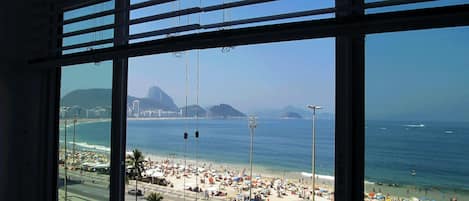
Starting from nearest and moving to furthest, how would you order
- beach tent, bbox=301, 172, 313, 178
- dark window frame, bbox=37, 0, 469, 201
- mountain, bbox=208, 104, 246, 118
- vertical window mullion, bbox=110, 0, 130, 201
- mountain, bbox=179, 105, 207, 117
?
dark window frame, bbox=37, 0, 469, 201
beach tent, bbox=301, 172, 313, 178
mountain, bbox=208, 104, 246, 118
mountain, bbox=179, 105, 207, 117
vertical window mullion, bbox=110, 0, 130, 201

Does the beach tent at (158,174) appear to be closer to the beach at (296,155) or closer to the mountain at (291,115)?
the beach at (296,155)

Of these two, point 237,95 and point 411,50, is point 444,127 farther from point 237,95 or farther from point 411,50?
point 237,95

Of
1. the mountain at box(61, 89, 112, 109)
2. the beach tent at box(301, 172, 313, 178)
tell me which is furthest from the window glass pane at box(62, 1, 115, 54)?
the beach tent at box(301, 172, 313, 178)

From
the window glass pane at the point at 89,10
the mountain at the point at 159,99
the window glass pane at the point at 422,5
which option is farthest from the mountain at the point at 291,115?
the window glass pane at the point at 89,10

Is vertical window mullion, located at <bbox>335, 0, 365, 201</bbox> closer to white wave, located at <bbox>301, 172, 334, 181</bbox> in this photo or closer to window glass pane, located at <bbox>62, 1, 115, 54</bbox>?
white wave, located at <bbox>301, 172, 334, 181</bbox>

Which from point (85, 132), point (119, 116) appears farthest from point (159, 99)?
point (85, 132)
